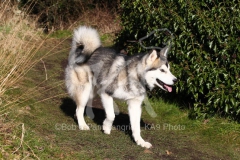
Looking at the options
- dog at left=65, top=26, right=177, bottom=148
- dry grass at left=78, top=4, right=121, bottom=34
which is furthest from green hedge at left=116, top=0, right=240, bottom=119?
dry grass at left=78, top=4, right=121, bottom=34

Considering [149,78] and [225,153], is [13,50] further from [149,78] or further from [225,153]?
[225,153]

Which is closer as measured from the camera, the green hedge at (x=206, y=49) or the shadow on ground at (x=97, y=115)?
the green hedge at (x=206, y=49)

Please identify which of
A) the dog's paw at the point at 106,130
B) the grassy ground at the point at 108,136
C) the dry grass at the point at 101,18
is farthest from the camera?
the dry grass at the point at 101,18

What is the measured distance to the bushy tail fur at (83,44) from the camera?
5.75 meters

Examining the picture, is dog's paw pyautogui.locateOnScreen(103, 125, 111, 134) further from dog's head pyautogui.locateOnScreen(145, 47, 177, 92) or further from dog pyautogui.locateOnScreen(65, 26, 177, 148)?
dog's head pyautogui.locateOnScreen(145, 47, 177, 92)

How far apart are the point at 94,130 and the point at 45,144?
4.36 feet

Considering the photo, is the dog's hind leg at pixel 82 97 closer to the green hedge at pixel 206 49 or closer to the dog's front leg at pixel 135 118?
the dog's front leg at pixel 135 118

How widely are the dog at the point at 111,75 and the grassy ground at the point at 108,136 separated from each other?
0.25 metres

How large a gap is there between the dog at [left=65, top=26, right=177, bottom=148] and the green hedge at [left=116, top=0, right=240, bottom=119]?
0.75m

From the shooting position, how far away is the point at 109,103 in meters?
5.29

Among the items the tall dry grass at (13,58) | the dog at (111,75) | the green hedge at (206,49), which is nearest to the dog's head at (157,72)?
the dog at (111,75)

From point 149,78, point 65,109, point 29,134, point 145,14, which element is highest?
point 145,14

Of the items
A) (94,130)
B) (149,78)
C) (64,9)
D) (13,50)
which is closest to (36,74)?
(13,50)

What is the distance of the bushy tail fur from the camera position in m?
5.75
